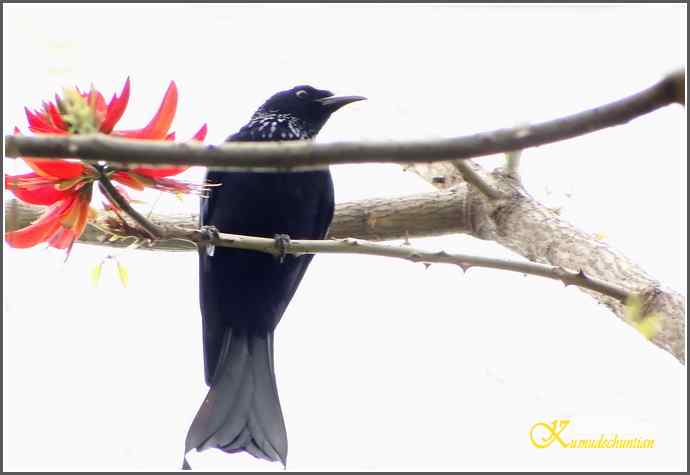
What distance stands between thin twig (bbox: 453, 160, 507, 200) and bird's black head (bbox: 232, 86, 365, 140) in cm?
80

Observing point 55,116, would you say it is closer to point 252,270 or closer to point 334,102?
point 252,270

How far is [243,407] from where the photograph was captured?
9.77 ft

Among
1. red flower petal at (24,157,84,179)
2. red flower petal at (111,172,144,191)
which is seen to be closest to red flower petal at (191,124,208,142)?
red flower petal at (111,172,144,191)

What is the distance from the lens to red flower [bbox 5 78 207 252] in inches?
67.3

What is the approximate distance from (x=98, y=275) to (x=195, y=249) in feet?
6.37

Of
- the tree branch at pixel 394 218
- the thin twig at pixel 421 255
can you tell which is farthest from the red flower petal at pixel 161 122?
the tree branch at pixel 394 218

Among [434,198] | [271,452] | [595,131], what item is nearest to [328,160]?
[595,131]

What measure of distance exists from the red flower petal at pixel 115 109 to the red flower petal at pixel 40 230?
205 millimetres

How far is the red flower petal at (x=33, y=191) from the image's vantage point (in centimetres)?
176

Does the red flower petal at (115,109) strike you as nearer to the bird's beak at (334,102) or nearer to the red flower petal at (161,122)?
the red flower petal at (161,122)

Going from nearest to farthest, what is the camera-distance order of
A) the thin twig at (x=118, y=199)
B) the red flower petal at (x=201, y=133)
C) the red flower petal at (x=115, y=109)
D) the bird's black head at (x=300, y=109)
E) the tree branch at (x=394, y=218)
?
the thin twig at (x=118, y=199) → the red flower petal at (x=115, y=109) → the red flower petal at (x=201, y=133) → the tree branch at (x=394, y=218) → the bird's black head at (x=300, y=109)

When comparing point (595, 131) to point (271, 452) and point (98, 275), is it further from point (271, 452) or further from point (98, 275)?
point (271, 452)

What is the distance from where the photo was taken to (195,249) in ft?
12.0

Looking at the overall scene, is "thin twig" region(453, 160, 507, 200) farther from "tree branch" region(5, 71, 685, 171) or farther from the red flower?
"tree branch" region(5, 71, 685, 171)
